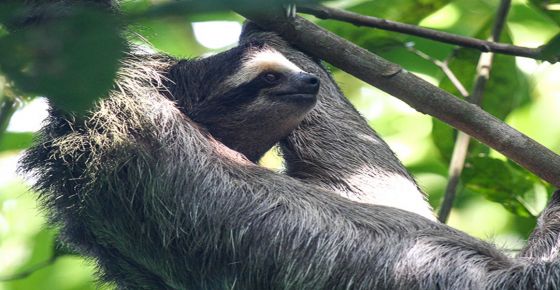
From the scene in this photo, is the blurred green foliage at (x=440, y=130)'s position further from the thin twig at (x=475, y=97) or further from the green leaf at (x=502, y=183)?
the thin twig at (x=475, y=97)

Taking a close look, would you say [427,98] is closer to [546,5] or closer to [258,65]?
[258,65]

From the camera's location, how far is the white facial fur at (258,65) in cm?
643

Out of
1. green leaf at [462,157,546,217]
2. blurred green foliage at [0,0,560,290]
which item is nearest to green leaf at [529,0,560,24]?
blurred green foliage at [0,0,560,290]

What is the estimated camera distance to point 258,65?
646 centimetres

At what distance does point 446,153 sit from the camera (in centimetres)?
817

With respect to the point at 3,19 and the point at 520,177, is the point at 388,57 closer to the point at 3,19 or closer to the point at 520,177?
the point at 520,177

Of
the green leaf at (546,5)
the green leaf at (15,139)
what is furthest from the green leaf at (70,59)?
the green leaf at (15,139)

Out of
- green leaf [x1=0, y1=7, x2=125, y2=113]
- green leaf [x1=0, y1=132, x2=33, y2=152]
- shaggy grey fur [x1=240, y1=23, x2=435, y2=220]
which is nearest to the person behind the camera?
green leaf [x1=0, y1=7, x2=125, y2=113]

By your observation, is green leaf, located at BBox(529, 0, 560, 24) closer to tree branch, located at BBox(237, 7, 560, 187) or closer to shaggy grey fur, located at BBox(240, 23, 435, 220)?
tree branch, located at BBox(237, 7, 560, 187)

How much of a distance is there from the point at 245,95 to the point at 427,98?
1580 mm

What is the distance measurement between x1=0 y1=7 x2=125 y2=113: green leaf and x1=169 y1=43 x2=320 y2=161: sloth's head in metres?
4.81

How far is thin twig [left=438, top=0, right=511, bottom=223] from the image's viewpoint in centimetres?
718

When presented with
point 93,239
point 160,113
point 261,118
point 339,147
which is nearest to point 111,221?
point 93,239

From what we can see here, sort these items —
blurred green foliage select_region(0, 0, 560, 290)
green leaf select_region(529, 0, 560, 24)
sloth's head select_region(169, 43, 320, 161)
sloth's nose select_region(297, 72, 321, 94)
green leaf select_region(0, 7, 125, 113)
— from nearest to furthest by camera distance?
green leaf select_region(0, 7, 125, 113), sloth's nose select_region(297, 72, 321, 94), sloth's head select_region(169, 43, 320, 161), green leaf select_region(529, 0, 560, 24), blurred green foliage select_region(0, 0, 560, 290)
